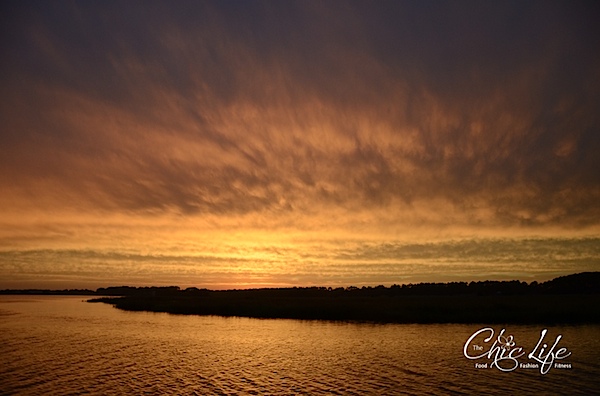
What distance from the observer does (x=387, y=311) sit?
252 ft

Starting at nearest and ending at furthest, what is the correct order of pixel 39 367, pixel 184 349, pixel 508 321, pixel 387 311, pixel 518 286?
pixel 39 367, pixel 184 349, pixel 508 321, pixel 387 311, pixel 518 286

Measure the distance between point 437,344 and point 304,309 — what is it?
133ft

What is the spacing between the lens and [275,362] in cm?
3669

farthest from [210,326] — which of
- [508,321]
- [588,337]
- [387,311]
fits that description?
[588,337]

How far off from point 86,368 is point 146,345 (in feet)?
42.8

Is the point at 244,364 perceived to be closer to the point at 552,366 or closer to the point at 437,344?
the point at 437,344

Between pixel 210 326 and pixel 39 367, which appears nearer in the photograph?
pixel 39 367

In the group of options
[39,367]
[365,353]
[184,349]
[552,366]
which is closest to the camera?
[552,366]

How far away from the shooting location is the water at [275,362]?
89.4ft

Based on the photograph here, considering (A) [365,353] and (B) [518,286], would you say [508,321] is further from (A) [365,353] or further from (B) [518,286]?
(B) [518,286]

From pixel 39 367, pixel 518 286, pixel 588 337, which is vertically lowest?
pixel 39 367

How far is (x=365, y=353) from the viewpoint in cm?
3972

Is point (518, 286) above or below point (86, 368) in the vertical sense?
above

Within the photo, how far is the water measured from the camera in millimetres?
27234
